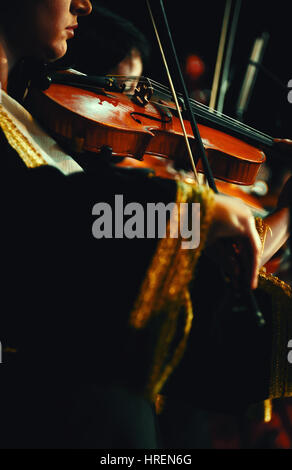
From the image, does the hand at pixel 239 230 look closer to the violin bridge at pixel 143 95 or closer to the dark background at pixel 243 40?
the violin bridge at pixel 143 95

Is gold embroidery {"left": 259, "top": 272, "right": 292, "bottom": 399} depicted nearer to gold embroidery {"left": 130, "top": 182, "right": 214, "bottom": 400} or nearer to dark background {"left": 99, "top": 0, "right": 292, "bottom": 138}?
gold embroidery {"left": 130, "top": 182, "right": 214, "bottom": 400}

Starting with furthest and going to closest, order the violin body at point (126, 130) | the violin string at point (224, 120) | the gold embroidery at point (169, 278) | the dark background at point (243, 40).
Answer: the dark background at point (243, 40), the violin string at point (224, 120), the violin body at point (126, 130), the gold embroidery at point (169, 278)

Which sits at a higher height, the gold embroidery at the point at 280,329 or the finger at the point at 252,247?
the finger at the point at 252,247

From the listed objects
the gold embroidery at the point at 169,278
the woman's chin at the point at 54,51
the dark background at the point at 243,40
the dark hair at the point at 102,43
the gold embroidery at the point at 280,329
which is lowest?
the gold embroidery at the point at 280,329

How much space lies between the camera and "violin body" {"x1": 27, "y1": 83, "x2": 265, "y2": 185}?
3.02 feet

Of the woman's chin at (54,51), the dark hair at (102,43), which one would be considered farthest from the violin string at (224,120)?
the woman's chin at (54,51)

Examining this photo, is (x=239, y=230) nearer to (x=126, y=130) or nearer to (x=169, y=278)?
(x=169, y=278)

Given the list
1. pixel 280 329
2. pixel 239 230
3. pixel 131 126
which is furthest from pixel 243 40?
pixel 239 230

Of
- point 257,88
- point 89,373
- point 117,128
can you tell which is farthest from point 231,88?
point 89,373

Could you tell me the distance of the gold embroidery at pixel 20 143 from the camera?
64 centimetres

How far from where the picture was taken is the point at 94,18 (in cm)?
176

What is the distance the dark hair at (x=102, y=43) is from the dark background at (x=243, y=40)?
271 mm

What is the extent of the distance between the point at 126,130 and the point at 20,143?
40cm

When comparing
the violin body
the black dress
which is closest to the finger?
the black dress
